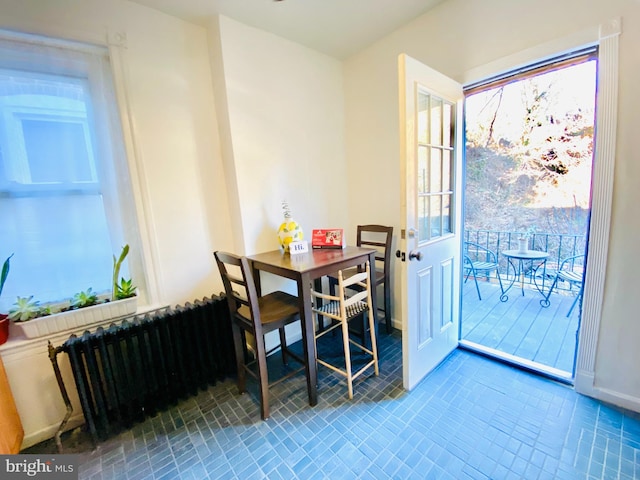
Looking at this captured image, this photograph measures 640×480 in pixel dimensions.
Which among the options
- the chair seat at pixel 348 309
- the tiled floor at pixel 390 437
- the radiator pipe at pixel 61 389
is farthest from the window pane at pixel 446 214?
the radiator pipe at pixel 61 389

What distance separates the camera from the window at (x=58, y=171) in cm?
148

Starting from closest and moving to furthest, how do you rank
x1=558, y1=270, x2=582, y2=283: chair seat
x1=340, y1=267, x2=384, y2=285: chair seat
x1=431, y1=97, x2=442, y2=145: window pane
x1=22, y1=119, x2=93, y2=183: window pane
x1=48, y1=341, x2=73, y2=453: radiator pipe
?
x1=48, y1=341, x2=73, y2=453: radiator pipe < x1=22, y1=119, x2=93, y2=183: window pane < x1=431, y1=97, x2=442, y2=145: window pane < x1=340, y1=267, x2=384, y2=285: chair seat < x1=558, y1=270, x2=582, y2=283: chair seat

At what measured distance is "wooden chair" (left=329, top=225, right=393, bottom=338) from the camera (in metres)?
2.42

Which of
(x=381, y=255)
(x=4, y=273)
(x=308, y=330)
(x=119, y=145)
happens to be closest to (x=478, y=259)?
(x=381, y=255)

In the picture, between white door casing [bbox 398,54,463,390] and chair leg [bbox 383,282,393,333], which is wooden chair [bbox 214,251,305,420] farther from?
chair leg [bbox 383,282,393,333]

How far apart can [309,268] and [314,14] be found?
6.02 ft

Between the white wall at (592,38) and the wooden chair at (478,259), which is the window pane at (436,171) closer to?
the white wall at (592,38)

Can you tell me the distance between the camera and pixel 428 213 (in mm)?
1807

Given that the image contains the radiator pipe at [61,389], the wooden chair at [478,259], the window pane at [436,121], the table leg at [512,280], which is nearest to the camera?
the radiator pipe at [61,389]

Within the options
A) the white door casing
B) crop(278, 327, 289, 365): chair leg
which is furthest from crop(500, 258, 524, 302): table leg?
crop(278, 327, 289, 365): chair leg

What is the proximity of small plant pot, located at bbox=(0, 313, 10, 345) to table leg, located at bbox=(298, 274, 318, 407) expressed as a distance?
5.30 feet

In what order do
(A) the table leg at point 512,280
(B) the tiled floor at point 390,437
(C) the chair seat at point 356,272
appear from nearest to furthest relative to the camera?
(B) the tiled floor at point 390,437 → (C) the chair seat at point 356,272 → (A) the table leg at point 512,280

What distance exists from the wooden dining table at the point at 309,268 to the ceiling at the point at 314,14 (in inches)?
68.1

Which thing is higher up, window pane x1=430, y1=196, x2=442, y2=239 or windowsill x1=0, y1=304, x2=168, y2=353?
window pane x1=430, y1=196, x2=442, y2=239
